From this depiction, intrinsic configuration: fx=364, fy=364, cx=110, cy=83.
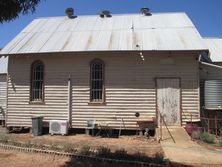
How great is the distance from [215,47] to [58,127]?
11435 mm

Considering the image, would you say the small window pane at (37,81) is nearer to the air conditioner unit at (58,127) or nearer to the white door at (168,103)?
the air conditioner unit at (58,127)

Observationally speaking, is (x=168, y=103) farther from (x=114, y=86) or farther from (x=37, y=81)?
(x=37, y=81)

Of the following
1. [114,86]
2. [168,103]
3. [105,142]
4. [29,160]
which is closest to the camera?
[29,160]

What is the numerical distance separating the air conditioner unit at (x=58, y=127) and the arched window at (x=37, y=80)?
1.61 m

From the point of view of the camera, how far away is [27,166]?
10.9 m

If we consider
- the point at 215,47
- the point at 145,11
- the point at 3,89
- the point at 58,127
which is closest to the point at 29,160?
the point at 58,127

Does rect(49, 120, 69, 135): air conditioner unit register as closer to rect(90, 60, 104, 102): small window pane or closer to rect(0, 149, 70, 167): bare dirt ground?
rect(90, 60, 104, 102): small window pane

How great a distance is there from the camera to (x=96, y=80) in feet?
57.7

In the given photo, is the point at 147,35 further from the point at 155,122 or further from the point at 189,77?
the point at 155,122

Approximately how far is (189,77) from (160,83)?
1.35 meters

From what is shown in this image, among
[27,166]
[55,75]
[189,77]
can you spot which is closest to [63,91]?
[55,75]

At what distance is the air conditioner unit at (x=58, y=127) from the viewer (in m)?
17.2

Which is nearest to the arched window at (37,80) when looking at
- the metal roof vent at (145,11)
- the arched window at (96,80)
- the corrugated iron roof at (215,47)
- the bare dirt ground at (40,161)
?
the arched window at (96,80)

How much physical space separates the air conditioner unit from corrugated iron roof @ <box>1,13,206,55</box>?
346 centimetres
